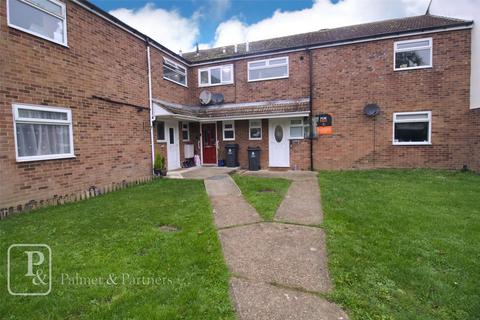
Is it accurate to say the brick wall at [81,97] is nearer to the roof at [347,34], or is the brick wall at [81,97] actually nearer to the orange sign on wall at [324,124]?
the roof at [347,34]

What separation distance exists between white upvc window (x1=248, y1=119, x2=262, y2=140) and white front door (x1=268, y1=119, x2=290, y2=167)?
1.56 ft

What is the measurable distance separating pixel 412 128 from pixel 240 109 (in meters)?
6.96

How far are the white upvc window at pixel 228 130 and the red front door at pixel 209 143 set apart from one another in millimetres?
547

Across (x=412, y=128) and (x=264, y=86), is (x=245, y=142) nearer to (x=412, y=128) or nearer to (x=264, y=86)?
(x=264, y=86)

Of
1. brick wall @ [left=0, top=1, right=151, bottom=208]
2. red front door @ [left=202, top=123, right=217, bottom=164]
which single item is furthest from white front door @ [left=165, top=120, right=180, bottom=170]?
red front door @ [left=202, top=123, right=217, bottom=164]

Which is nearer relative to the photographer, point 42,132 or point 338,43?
point 42,132

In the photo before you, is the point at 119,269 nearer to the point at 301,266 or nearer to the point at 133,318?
the point at 133,318

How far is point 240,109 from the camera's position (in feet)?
38.2

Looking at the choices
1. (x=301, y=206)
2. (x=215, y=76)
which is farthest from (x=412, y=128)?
(x=215, y=76)

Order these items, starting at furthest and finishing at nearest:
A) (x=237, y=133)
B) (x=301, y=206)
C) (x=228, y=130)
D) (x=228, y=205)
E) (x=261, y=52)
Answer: (x=228, y=130) < (x=237, y=133) < (x=261, y=52) < (x=228, y=205) < (x=301, y=206)

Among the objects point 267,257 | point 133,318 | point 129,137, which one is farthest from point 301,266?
point 129,137

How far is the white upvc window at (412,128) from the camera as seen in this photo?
31.4ft

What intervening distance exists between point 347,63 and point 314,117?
2.49 metres

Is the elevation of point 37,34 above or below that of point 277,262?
above
